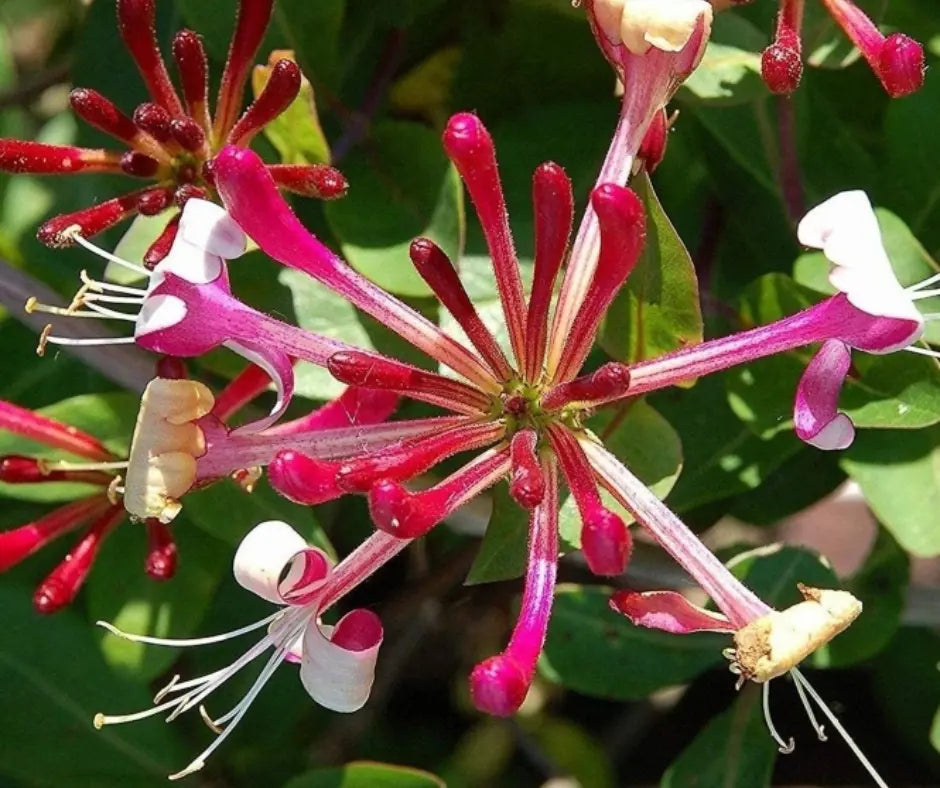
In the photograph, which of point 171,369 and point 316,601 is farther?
point 171,369

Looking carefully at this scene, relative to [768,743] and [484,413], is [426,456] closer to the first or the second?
[484,413]

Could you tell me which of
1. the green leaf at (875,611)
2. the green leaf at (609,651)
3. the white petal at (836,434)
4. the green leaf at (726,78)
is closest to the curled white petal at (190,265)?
the white petal at (836,434)

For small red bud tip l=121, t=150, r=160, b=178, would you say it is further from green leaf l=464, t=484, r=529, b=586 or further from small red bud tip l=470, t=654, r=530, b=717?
small red bud tip l=470, t=654, r=530, b=717

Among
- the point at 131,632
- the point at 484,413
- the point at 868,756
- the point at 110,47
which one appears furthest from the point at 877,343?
the point at 868,756

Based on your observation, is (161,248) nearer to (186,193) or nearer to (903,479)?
(186,193)

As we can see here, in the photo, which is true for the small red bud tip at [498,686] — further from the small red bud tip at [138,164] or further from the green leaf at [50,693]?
the green leaf at [50,693]

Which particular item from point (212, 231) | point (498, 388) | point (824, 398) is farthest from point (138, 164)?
point (824, 398)
